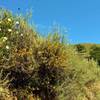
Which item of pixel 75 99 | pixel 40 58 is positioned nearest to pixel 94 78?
pixel 75 99

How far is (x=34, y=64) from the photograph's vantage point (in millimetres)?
12094

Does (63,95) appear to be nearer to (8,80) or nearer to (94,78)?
(8,80)

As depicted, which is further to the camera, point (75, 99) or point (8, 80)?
point (75, 99)

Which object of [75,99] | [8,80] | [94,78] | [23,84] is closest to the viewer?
[8,80]

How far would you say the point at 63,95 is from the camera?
12.5m

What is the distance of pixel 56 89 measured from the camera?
12.4 meters

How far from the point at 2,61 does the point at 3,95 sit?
119 cm

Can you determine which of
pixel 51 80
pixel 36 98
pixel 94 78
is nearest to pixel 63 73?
pixel 51 80

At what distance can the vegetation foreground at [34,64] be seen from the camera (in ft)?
38.3

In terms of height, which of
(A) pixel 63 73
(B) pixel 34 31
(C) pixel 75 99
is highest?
(B) pixel 34 31

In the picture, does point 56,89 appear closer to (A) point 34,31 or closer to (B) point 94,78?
(A) point 34,31

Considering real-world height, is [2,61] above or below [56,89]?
above

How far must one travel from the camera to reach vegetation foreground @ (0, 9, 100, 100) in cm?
1168

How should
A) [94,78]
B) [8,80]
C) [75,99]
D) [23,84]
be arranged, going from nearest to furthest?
[8,80] < [23,84] < [75,99] < [94,78]
